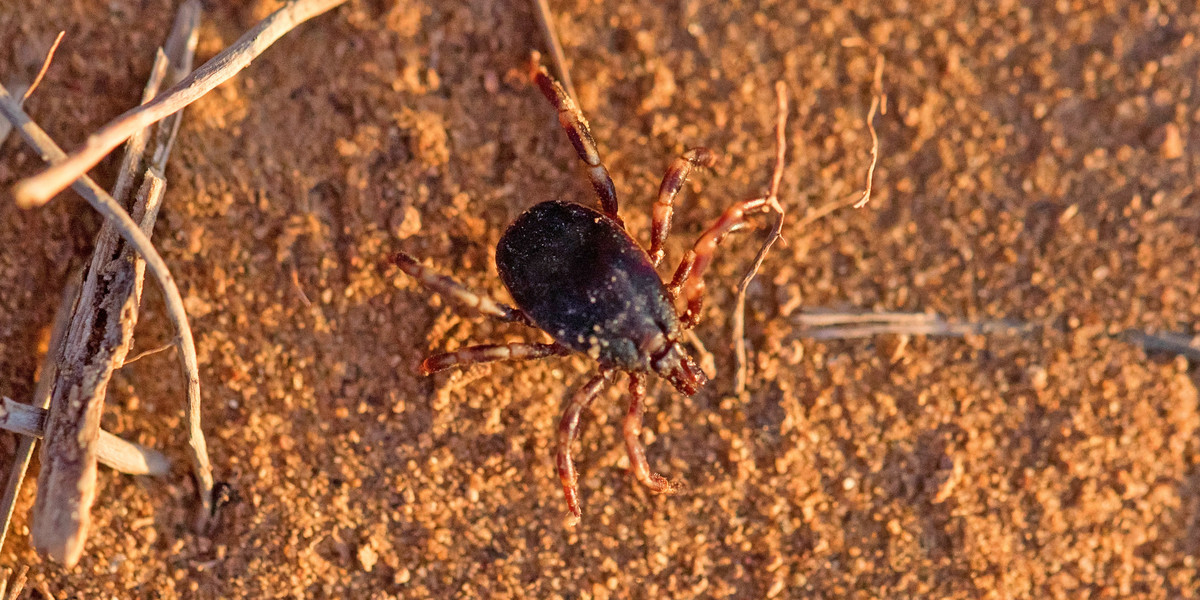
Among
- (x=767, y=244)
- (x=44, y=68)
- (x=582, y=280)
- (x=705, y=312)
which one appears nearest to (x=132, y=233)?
(x=44, y=68)

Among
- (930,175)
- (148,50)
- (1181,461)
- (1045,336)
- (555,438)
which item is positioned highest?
(148,50)

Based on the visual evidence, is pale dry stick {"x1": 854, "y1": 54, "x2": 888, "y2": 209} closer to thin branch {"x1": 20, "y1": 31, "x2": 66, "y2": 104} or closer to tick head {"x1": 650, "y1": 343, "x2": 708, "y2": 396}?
tick head {"x1": 650, "y1": 343, "x2": 708, "y2": 396}

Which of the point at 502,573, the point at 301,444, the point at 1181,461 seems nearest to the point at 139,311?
the point at 301,444

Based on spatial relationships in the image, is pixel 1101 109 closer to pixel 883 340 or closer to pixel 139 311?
pixel 883 340

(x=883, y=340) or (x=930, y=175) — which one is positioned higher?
(x=930, y=175)

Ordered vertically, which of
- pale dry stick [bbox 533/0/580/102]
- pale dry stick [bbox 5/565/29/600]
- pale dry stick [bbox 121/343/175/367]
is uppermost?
pale dry stick [bbox 533/0/580/102]

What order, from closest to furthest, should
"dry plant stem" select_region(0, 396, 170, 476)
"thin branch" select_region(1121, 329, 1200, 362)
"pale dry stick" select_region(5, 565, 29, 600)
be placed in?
1. "dry plant stem" select_region(0, 396, 170, 476)
2. "pale dry stick" select_region(5, 565, 29, 600)
3. "thin branch" select_region(1121, 329, 1200, 362)

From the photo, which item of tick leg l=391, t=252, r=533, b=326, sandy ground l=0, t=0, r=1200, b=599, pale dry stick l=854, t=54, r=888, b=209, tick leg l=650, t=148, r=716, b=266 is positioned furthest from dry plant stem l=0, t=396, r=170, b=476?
pale dry stick l=854, t=54, r=888, b=209
